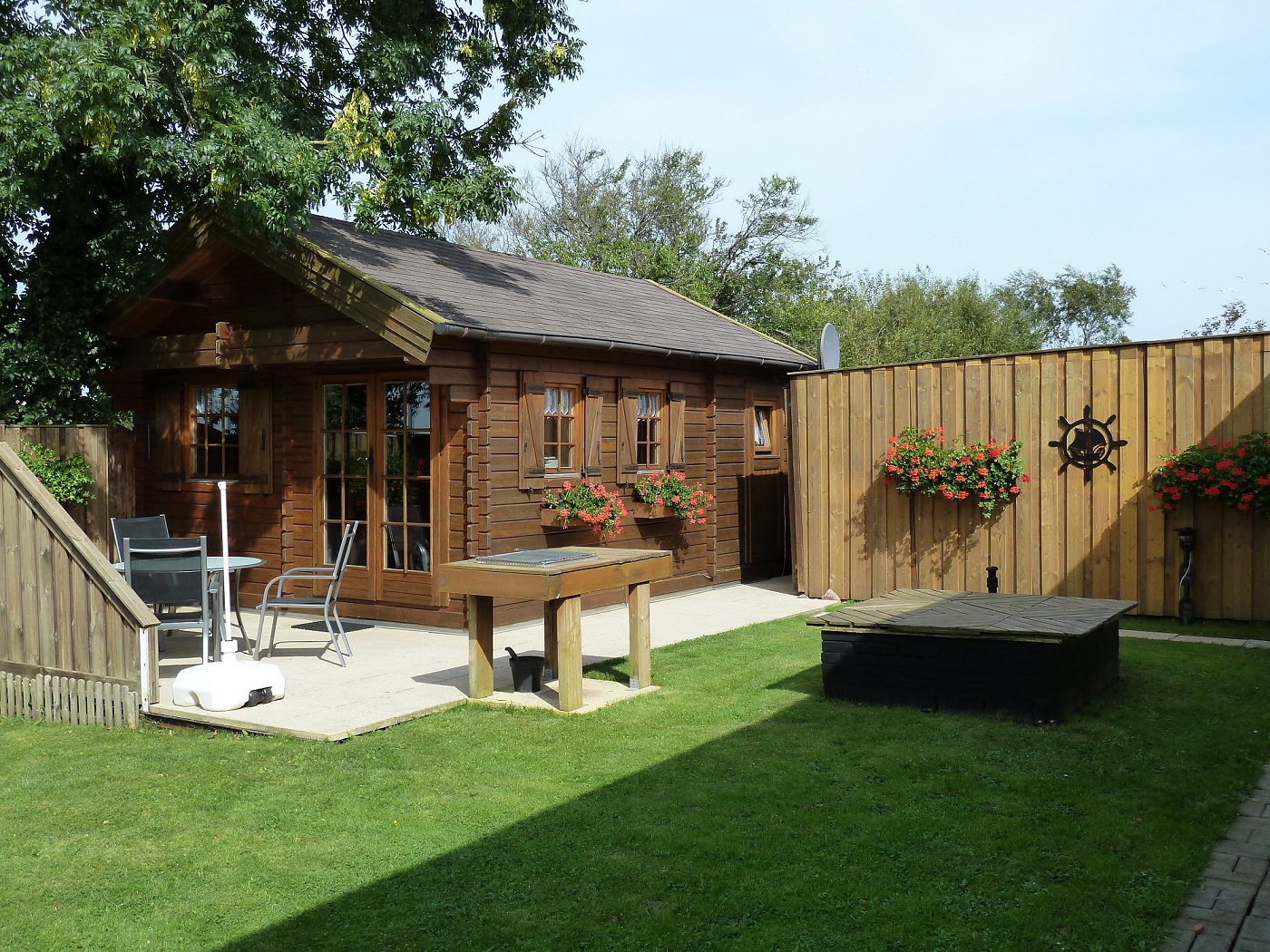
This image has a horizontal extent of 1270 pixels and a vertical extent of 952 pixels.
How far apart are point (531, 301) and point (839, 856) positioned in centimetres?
793

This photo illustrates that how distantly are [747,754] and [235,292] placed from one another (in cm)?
746

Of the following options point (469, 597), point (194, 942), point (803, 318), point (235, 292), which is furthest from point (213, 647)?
point (803, 318)

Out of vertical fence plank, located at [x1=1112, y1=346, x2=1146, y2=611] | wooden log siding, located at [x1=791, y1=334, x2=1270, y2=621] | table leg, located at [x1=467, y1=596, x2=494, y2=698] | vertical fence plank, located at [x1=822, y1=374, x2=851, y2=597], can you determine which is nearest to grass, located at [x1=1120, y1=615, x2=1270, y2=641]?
wooden log siding, located at [x1=791, y1=334, x2=1270, y2=621]

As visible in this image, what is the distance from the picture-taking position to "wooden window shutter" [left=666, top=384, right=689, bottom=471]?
12.1m

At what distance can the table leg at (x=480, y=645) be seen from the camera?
6.86 m

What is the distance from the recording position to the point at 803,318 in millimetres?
29391

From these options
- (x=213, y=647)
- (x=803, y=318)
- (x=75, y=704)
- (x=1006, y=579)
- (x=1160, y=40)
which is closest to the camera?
(x=75, y=704)

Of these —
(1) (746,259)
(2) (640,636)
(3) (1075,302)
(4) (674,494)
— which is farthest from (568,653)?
(3) (1075,302)

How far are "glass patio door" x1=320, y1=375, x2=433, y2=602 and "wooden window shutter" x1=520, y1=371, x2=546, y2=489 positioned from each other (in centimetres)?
82

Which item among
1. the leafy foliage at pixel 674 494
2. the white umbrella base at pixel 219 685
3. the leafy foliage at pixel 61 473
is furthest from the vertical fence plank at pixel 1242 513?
the leafy foliage at pixel 61 473

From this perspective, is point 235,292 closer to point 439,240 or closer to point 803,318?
point 439,240

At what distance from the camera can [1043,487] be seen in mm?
10273

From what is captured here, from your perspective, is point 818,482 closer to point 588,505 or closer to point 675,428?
point 675,428

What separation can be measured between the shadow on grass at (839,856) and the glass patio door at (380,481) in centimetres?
449
